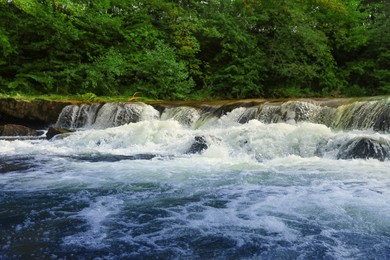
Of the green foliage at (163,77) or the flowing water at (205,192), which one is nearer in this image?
the flowing water at (205,192)

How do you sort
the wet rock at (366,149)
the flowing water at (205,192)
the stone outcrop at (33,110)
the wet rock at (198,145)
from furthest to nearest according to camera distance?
1. the stone outcrop at (33,110)
2. the wet rock at (198,145)
3. the wet rock at (366,149)
4. the flowing water at (205,192)

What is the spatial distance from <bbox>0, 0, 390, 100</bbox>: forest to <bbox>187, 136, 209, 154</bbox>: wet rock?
876cm

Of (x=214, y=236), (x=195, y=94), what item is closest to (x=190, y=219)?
(x=214, y=236)

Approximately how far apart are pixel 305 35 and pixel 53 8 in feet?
40.5

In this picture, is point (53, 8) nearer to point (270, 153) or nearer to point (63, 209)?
point (270, 153)

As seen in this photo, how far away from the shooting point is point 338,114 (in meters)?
9.52

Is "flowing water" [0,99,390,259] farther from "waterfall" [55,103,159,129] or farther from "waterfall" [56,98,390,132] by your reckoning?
"waterfall" [55,103,159,129]

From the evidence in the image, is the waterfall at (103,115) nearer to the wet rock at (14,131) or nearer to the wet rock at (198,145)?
the wet rock at (14,131)

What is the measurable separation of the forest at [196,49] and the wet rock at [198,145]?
876cm

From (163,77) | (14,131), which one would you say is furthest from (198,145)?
(163,77)

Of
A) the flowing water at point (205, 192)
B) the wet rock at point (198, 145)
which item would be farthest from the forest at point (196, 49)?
the wet rock at point (198, 145)

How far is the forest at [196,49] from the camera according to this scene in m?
16.9

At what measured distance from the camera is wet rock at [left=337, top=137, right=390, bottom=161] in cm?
666

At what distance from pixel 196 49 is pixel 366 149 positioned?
512 inches
